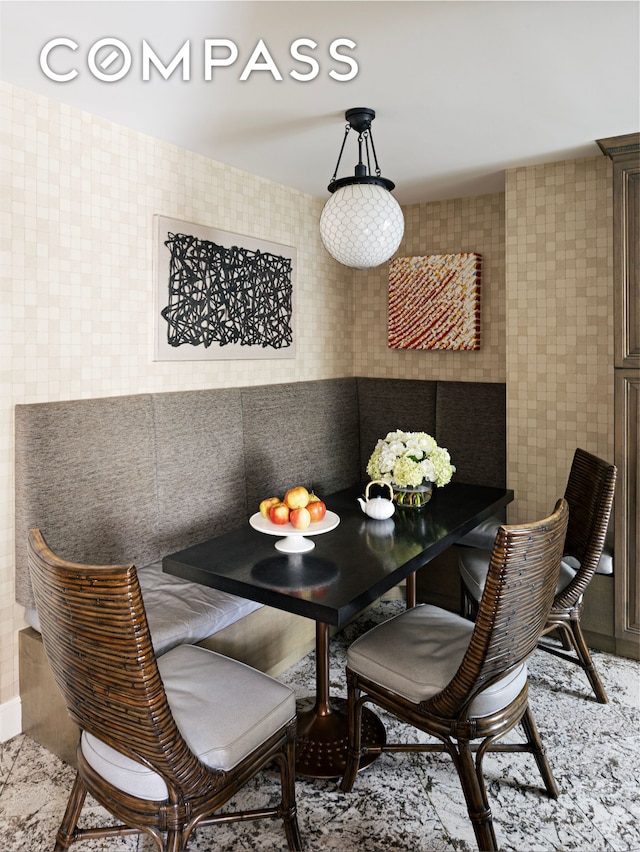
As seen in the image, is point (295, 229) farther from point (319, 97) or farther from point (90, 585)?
point (90, 585)

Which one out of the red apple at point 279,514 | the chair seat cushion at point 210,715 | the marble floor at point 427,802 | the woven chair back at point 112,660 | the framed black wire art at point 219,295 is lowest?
the marble floor at point 427,802

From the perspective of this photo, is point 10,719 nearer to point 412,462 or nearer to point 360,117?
point 412,462

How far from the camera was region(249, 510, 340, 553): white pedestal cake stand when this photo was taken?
1.94 meters

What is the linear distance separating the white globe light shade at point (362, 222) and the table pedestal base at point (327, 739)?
1.71 metres

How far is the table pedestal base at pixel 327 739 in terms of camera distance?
198 cm

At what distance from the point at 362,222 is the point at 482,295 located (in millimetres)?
1610

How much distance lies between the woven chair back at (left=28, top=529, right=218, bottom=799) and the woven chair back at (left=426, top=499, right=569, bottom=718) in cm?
67

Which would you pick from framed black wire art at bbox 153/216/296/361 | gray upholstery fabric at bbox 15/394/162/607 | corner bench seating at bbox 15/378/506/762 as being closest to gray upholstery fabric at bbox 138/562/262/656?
corner bench seating at bbox 15/378/506/762

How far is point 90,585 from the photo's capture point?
1.19 m

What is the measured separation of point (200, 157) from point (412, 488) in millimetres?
1844

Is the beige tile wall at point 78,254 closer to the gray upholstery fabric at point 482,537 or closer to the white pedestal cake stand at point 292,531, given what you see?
the white pedestal cake stand at point 292,531

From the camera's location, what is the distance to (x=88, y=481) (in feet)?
7.43

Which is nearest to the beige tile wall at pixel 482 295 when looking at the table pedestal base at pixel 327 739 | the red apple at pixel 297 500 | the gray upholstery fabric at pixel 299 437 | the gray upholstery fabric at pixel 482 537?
the gray upholstery fabric at pixel 299 437

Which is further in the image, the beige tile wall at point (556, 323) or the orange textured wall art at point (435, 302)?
the orange textured wall art at point (435, 302)
